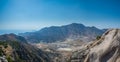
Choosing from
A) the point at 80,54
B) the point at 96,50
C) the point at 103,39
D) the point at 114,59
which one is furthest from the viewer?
the point at 80,54

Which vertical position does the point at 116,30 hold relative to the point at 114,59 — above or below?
above

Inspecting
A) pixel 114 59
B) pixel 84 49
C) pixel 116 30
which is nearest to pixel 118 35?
pixel 116 30

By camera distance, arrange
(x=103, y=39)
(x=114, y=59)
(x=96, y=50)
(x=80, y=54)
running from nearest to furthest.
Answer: (x=114, y=59) < (x=96, y=50) < (x=103, y=39) < (x=80, y=54)

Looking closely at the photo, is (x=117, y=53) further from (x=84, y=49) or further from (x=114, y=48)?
(x=84, y=49)

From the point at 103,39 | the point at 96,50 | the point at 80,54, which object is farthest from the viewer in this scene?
the point at 80,54

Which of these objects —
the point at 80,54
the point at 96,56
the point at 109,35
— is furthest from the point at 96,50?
the point at 80,54

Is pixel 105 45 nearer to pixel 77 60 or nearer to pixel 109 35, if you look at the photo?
pixel 109 35

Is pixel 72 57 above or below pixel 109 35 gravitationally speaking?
below

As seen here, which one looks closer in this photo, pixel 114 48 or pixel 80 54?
pixel 114 48

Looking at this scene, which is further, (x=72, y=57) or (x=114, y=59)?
(x=72, y=57)
